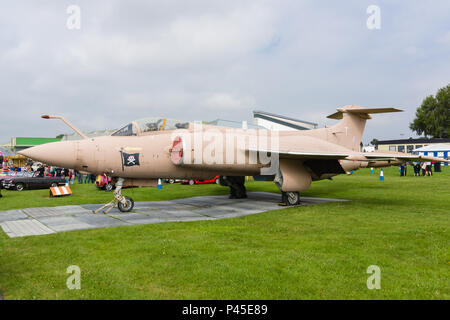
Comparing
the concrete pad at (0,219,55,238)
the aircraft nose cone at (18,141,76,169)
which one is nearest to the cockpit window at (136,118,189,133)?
the aircraft nose cone at (18,141,76,169)

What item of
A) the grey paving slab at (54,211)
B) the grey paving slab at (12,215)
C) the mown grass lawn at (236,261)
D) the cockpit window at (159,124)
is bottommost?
the mown grass lawn at (236,261)

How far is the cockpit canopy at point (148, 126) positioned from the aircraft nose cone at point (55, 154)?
1419 millimetres

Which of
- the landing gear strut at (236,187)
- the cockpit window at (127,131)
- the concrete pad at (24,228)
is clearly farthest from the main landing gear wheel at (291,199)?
the concrete pad at (24,228)

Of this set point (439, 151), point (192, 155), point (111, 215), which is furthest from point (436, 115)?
point (111, 215)

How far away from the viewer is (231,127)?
37.2ft

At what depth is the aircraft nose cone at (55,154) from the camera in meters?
8.39

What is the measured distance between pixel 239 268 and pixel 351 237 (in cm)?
296

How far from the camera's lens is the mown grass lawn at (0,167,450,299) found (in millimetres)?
3738

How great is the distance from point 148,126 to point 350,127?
→ 9.62 metres

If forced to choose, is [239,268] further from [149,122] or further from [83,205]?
[83,205]

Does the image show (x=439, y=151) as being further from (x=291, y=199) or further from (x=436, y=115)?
(x=291, y=199)

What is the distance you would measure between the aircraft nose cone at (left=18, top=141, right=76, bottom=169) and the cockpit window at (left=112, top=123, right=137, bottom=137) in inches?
53.4

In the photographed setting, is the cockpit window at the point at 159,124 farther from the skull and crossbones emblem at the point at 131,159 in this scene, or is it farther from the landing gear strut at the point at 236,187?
the landing gear strut at the point at 236,187

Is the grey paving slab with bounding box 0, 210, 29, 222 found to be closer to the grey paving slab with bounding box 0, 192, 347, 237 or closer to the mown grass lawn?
the grey paving slab with bounding box 0, 192, 347, 237
